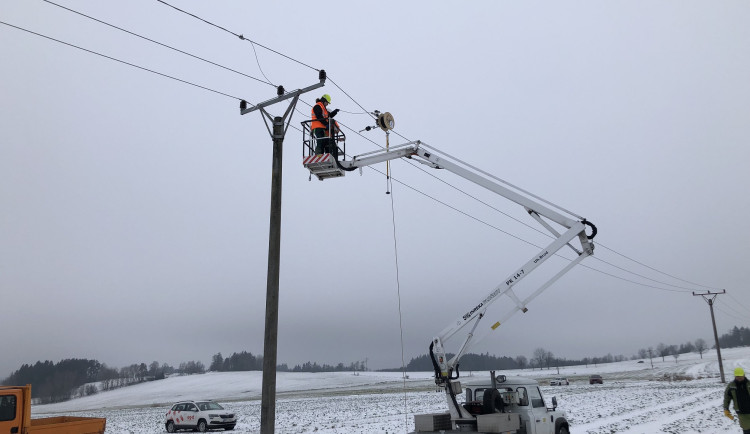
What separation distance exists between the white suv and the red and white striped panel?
18716mm

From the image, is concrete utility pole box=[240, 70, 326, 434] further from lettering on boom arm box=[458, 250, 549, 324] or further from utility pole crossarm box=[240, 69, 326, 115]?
lettering on boom arm box=[458, 250, 549, 324]

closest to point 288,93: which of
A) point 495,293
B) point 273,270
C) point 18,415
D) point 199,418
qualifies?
point 273,270

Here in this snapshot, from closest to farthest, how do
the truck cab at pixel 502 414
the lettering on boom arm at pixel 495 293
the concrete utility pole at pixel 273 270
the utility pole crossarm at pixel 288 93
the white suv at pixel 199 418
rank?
the concrete utility pole at pixel 273 270
the truck cab at pixel 502 414
the utility pole crossarm at pixel 288 93
the lettering on boom arm at pixel 495 293
the white suv at pixel 199 418

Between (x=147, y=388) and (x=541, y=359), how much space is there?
12669 cm

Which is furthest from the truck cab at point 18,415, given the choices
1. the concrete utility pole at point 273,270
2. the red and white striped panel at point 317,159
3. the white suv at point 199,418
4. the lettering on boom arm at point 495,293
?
the white suv at point 199,418

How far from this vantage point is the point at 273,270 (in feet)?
36.7

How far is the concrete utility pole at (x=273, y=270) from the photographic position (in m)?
10.6

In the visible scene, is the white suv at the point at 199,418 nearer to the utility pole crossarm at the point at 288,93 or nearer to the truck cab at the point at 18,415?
the truck cab at the point at 18,415

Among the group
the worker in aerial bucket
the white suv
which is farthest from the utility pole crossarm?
the white suv

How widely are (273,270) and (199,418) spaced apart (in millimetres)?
19357

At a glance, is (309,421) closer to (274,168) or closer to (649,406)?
(649,406)

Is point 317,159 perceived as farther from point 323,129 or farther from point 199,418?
point 199,418

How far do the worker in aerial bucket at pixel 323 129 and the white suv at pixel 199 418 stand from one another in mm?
18776

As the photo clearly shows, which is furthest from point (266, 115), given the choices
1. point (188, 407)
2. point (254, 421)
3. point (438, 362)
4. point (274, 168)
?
point (254, 421)
